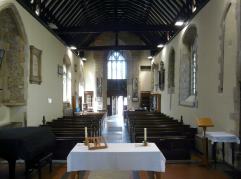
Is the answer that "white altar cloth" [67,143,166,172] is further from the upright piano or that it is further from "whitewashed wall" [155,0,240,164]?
"whitewashed wall" [155,0,240,164]

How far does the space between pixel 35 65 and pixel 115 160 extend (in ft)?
16.9

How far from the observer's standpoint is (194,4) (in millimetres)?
8367

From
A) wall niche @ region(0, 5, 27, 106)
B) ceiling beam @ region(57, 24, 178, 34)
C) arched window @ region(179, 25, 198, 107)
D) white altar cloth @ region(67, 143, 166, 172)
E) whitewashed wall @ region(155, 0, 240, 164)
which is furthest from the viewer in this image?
ceiling beam @ region(57, 24, 178, 34)

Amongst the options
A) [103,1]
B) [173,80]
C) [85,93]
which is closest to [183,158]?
[173,80]

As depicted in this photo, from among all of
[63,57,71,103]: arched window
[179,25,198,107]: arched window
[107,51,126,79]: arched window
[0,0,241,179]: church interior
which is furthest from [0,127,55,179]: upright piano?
[107,51,126,79]: arched window

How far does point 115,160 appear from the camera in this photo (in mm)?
3568

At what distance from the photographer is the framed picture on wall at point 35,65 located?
24.6ft

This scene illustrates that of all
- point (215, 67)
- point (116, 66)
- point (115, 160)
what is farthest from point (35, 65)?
point (116, 66)

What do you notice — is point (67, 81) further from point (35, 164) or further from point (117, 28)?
point (35, 164)

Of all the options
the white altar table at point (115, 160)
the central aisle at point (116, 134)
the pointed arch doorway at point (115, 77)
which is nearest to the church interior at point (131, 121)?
the white altar table at point (115, 160)

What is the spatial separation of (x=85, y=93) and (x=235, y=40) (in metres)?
15.0

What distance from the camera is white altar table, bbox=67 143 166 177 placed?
3541 mm

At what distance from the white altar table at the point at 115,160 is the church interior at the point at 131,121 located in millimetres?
12

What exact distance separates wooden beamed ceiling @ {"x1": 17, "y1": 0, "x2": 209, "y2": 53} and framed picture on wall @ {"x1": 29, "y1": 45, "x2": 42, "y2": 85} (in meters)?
0.95
